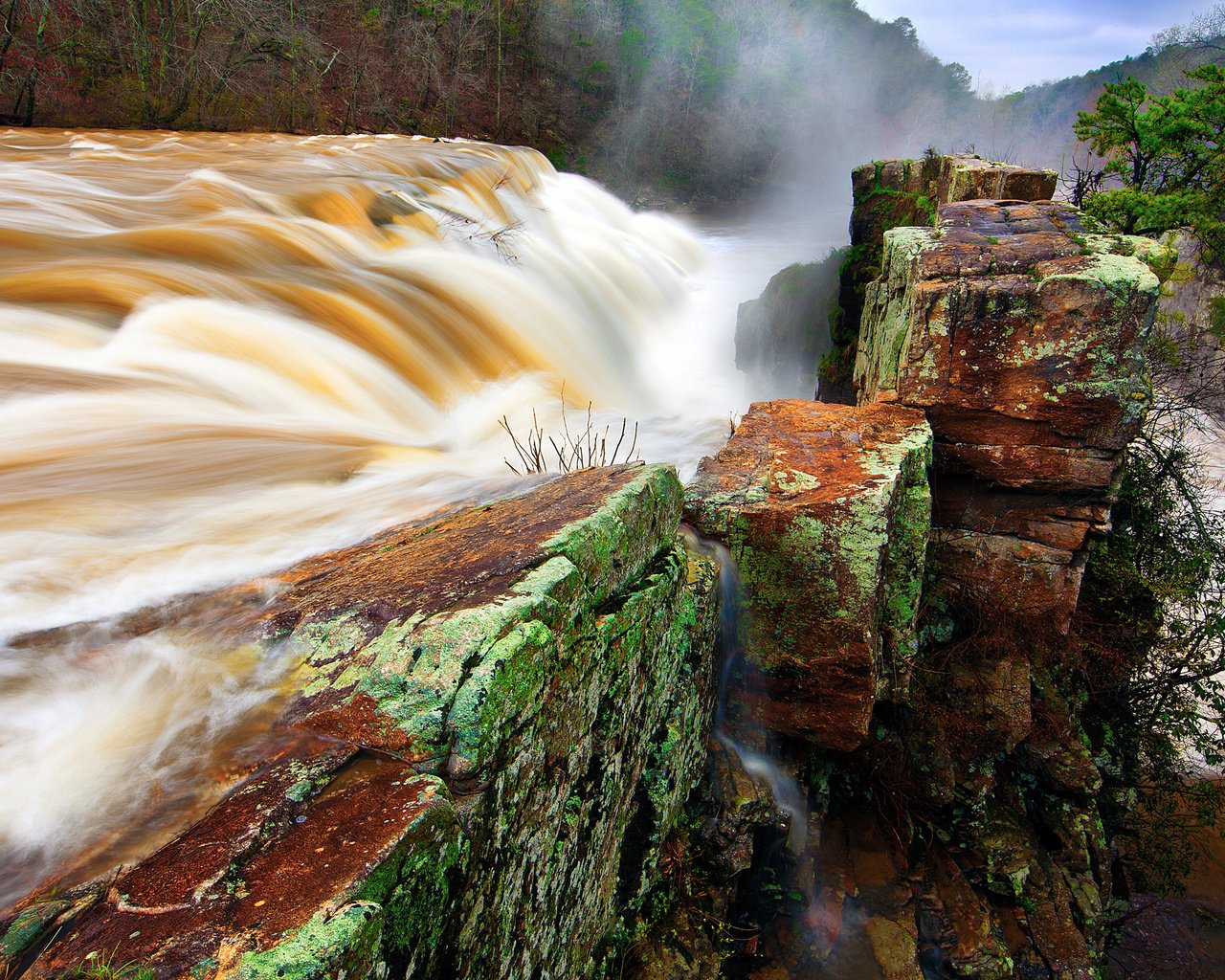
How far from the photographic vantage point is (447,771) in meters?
1.45

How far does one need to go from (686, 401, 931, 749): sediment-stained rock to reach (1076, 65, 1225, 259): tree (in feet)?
36.8

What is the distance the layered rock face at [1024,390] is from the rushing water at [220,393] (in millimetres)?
1922

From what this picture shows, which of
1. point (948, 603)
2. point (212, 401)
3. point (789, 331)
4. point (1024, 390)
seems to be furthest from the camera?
point (789, 331)

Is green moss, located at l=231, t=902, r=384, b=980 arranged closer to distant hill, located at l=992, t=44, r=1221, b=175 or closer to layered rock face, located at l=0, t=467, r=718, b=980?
layered rock face, located at l=0, t=467, r=718, b=980

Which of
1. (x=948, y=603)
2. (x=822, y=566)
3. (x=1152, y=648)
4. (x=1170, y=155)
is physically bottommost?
(x=1152, y=648)

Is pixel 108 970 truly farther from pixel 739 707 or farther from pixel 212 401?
pixel 212 401

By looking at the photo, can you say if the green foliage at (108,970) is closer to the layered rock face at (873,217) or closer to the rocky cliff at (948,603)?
the rocky cliff at (948,603)

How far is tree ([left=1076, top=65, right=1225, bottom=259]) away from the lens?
11336 mm

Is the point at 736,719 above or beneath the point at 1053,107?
beneath

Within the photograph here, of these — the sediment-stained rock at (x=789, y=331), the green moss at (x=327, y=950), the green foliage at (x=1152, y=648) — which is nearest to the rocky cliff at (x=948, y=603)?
the green foliage at (x=1152, y=648)

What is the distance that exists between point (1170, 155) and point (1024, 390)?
40.3ft

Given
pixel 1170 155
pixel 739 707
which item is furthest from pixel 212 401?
pixel 1170 155

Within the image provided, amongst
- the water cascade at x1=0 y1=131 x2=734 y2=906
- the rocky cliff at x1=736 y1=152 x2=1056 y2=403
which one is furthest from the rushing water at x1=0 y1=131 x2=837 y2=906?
the rocky cliff at x1=736 y1=152 x2=1056 y2=403

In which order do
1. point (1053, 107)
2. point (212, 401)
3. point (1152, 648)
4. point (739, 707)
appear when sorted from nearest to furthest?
point (739, 707) < point (212, 401) < point (1152, 648) < point (1053, 107)
